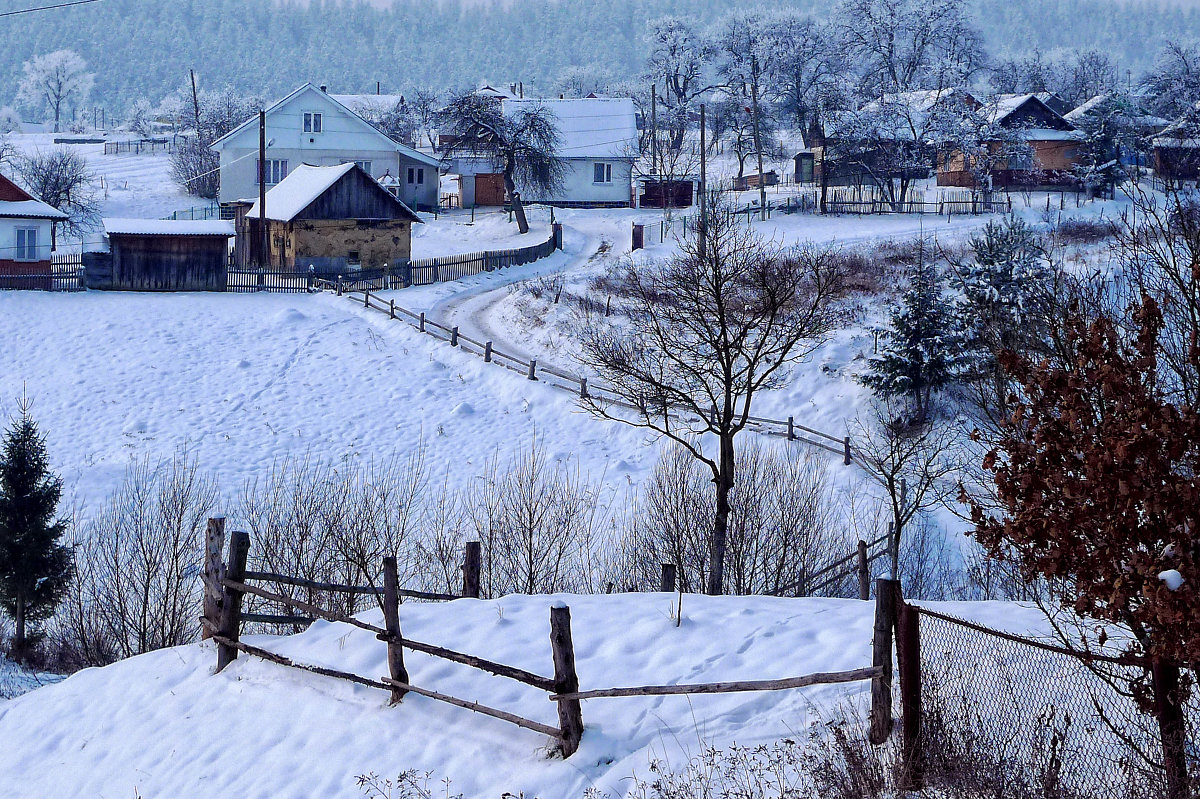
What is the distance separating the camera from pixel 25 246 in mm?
41375

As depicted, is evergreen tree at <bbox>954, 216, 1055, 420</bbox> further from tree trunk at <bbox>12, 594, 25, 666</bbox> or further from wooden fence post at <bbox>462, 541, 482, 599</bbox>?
tree trunk at <bbox>12, 594, 25, 666</bbox>

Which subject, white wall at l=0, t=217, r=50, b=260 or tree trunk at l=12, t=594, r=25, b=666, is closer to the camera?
tree trunk at l=12, t=594, r=25, b=666

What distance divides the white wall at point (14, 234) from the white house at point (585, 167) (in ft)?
89.7

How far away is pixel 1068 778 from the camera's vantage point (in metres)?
6.49

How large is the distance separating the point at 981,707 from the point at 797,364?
73.2 ft

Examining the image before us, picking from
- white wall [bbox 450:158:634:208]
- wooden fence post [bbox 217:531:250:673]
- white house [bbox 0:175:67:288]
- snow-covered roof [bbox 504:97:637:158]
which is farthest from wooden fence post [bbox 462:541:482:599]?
snow-covered roof [bbox 504:97:637:158]

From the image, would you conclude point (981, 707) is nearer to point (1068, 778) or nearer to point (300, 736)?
point (1068, 778)

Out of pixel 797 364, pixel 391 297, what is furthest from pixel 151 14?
pixel 797 364

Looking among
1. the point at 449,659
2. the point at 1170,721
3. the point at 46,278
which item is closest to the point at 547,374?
the point at 46,278

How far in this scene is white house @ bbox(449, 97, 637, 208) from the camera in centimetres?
A: 6444

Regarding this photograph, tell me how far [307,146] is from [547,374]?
35460 millimetres

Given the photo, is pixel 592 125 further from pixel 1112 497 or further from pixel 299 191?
pixel 1112 497

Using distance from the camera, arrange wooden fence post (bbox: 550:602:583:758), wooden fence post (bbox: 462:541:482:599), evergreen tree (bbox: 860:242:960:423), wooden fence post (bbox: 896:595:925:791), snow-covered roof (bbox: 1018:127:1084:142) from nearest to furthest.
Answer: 1. wooden fence post (bbox: 896:595:925:791)
2. wooden fence post (bbox: 550:602:583:758)
3. wooden fence post (bbox: 462:541:482:599)
4. evergreen tree (bbox: 860:242:960:423)
5. snow-covered roof (bbox: 1018:127:1084:142)

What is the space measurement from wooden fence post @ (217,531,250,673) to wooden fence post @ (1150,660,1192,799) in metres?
8.46
